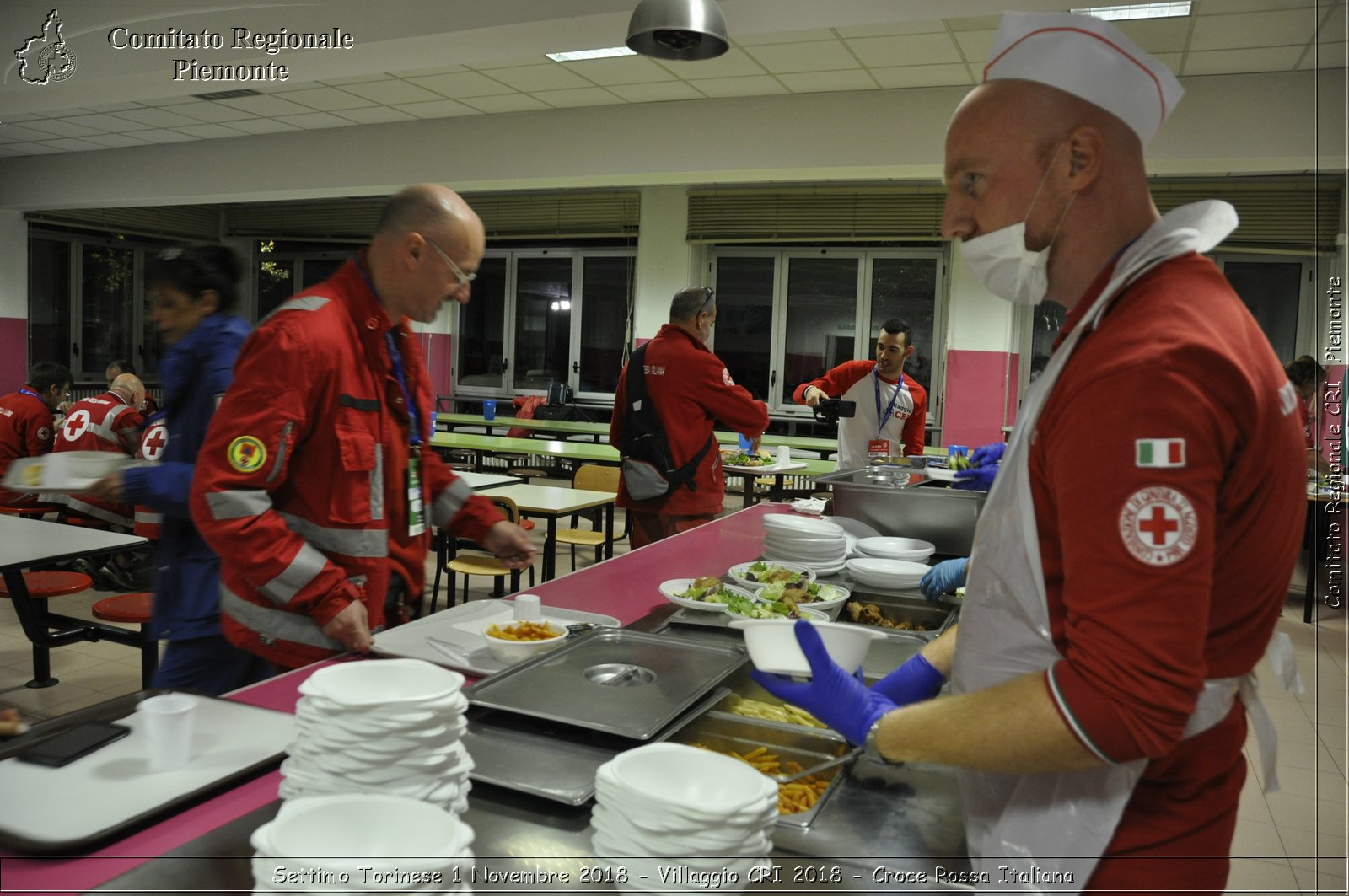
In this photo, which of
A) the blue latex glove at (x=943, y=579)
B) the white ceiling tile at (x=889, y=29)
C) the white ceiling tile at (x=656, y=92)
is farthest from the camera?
the white ceiling tile at (x=656, y=92)

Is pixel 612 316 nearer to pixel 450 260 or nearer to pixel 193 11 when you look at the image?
pixel 193 11

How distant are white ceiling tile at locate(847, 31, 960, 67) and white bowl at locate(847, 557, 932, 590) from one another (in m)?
4.37

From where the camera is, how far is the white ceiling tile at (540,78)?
22.1 feet

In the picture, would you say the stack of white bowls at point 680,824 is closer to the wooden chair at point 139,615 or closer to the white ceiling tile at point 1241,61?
the wooden chair at point 139,615

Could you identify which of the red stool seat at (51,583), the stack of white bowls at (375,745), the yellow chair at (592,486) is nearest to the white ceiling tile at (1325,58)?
the yellow chair at (592,486)

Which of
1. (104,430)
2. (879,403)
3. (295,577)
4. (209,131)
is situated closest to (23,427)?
(104,430)

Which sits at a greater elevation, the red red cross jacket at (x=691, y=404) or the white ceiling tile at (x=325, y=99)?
the white ceiling tile at (x=325, y=99)

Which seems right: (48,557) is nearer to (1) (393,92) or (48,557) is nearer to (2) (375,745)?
(2) (375,745)

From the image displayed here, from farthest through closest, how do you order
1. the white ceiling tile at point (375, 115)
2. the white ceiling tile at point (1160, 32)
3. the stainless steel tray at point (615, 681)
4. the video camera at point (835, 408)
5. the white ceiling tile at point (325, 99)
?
1. the white ceiling tile at point (375, 115)
2. the white ceiling tile at point (325, 99)
3. the white ceiling tile at point (1160, 32)
4. the video camera at point (835, 408)
5. the stainless steel tray at point (615, 681)

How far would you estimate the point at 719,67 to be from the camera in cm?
647

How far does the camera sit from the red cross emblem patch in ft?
2.65

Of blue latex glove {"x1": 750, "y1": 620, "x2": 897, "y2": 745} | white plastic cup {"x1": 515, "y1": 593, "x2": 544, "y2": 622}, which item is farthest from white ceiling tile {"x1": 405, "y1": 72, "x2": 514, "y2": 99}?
blue latex glove {"x1": 750, "y1": 620, "x2": 897, "y2": 745}

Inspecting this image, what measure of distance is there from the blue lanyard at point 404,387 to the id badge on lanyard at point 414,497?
53 mm

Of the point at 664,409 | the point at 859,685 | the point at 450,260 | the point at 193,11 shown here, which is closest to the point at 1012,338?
the point at 664,409
